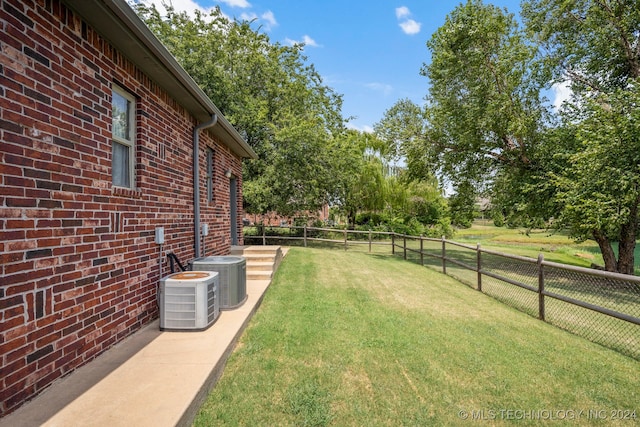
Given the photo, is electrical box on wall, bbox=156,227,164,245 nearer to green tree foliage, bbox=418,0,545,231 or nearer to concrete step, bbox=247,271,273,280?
concrete step, bbox=247,271,273,280

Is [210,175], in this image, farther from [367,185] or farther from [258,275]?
[367,185]

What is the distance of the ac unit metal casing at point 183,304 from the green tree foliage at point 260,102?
9.51 metres

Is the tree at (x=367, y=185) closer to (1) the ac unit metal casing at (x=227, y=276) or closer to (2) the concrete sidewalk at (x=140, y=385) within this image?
(1) the ac unit metal casing at (x=227, y=276)

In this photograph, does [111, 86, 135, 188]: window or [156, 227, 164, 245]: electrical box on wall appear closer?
[111, 86, 135, 188]: window

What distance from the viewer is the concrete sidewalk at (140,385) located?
1956 mm

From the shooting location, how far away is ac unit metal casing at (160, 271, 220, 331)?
3.47 metres

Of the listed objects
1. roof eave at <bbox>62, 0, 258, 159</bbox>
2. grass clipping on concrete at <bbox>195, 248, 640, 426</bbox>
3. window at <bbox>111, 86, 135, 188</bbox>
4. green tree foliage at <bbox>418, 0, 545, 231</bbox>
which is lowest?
grass clipping on concrete at <bbox>195, 248, 640, 426</bbox>

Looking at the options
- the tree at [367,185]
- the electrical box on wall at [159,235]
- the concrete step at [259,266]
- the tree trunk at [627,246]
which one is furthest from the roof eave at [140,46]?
the tree at [367,185]

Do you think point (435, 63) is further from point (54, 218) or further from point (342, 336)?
point (54, 218)

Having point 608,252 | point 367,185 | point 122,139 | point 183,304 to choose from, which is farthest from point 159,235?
point 367,185

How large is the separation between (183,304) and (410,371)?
256 cm

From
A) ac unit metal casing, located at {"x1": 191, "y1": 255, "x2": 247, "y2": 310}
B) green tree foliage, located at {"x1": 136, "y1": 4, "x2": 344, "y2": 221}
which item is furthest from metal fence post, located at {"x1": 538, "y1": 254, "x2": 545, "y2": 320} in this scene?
green tree foliage, located at {"x1": 136, "y1": 4, "x2": 344, "y2": 221}

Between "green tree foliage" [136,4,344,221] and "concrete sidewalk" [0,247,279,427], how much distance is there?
32.6 feet

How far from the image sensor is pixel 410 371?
3109 millimetres
